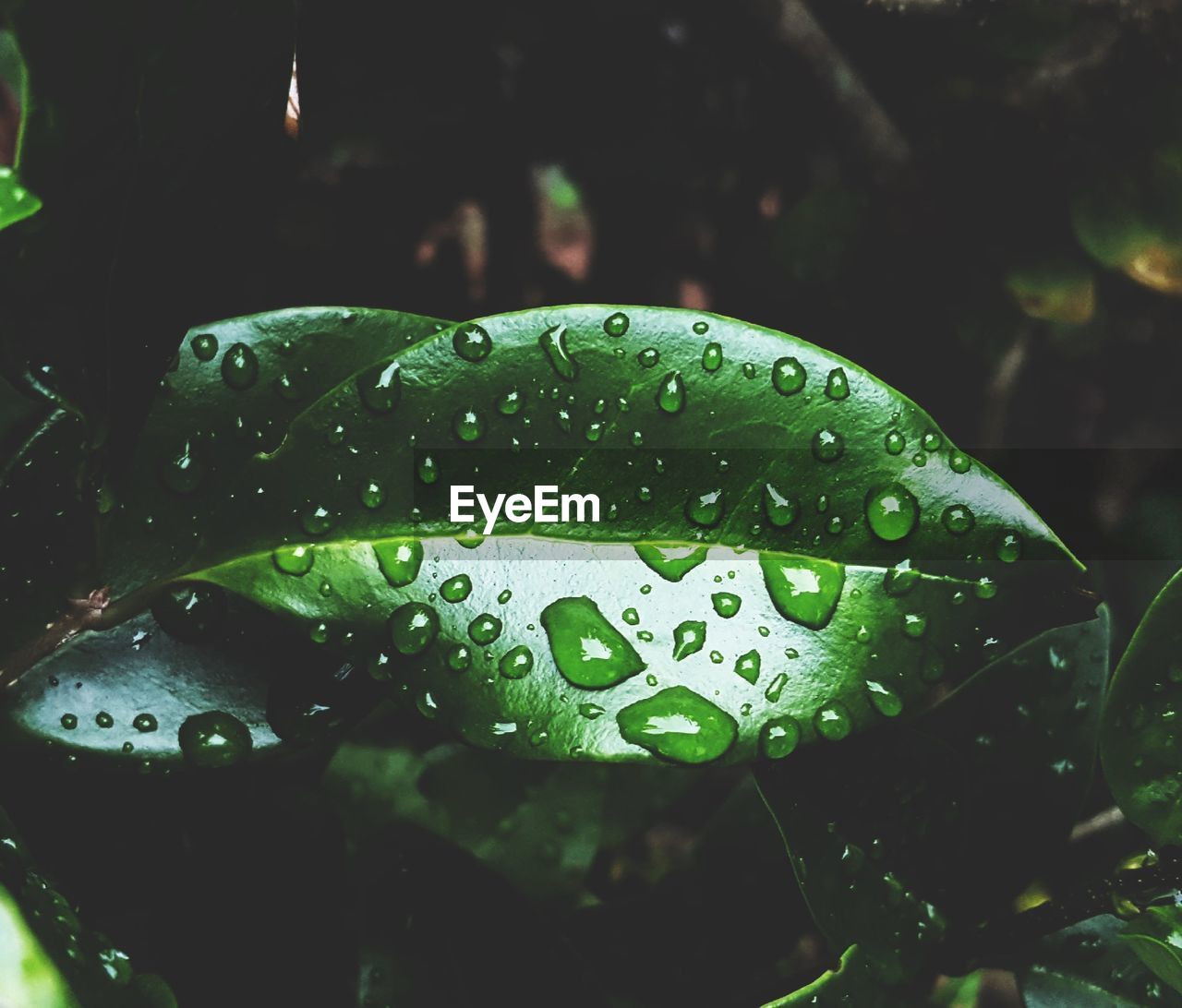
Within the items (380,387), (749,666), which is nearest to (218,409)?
(380,387)

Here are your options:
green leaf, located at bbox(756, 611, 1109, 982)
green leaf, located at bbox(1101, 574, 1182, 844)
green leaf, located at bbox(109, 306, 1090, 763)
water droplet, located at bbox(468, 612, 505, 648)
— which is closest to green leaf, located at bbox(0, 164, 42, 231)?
green leaf, located at bbox(109, 306, 1090, 763)

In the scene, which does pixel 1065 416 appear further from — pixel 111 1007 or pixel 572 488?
pixel 111 1007

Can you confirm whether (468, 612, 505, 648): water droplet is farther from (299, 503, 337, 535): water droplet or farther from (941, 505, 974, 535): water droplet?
(941, 505, 974, 535): water droplet

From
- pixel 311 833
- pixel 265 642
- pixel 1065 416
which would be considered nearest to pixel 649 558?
pixel 265 642

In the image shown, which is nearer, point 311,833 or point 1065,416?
point 311,833

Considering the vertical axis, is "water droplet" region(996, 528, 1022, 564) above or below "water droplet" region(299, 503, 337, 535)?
above

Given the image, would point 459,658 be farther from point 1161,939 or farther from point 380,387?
point 1161,939
